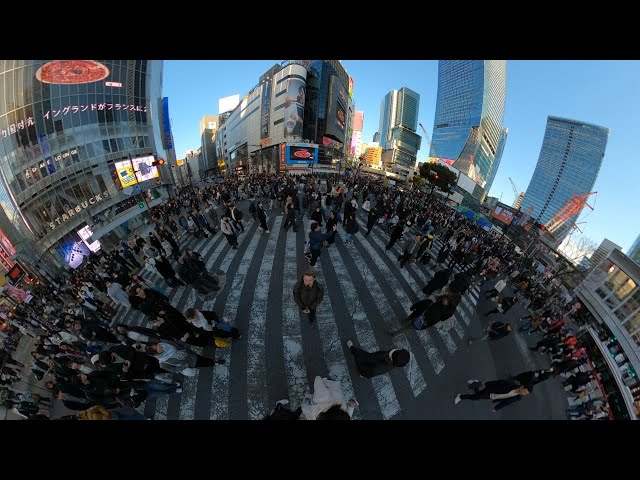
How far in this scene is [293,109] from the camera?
62969 mm

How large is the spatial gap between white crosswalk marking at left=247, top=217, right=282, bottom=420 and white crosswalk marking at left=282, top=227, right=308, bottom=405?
1.78 feet

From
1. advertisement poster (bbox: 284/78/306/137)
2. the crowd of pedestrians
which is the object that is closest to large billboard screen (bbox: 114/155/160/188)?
the crowd of pedestrians

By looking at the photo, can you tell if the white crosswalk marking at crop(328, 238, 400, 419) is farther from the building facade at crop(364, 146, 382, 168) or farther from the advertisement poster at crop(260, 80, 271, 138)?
the building facade at crop(364, 146, 382, 168)

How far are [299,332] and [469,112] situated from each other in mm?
168593

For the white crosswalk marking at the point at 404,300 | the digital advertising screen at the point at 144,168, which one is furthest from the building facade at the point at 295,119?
the white crosswalk marking at the point at 404,300

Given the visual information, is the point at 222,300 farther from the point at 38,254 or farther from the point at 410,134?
the point at 410,134

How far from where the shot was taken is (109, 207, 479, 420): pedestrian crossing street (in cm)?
471

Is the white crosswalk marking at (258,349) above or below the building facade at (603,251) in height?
above

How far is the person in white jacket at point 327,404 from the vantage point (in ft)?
11.3

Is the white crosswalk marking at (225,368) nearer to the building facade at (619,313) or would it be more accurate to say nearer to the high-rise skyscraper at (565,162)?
the building facade at (619,313)

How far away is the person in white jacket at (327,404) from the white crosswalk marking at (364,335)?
123 centimetres

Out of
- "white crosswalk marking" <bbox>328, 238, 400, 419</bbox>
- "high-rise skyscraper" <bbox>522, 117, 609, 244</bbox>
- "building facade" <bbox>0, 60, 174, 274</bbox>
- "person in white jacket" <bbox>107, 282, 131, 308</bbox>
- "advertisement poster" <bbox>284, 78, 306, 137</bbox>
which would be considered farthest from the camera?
"high-rise skyscraper" <bbox>522, 117, 609, 244</bbox>
